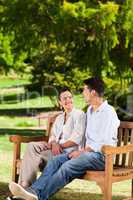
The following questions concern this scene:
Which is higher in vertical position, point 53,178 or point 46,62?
point 53,178

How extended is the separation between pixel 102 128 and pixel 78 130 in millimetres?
346

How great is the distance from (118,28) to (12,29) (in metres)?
→ 2.82

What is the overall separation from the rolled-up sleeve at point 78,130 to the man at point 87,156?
0.08m

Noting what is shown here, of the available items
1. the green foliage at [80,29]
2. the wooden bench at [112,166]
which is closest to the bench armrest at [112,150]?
the wooden bench at [112,166]

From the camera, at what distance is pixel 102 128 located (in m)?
6.68

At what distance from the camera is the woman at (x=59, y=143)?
682cm

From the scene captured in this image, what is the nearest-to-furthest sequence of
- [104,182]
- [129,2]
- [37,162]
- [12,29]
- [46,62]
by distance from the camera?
[104,182] < [37,162] < [129,2] < [12,29] < [46,62]

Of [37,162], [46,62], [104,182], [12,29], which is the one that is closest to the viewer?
[104,182]

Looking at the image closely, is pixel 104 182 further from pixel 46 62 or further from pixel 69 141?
pixel 46 62

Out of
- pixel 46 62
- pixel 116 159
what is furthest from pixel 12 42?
pixel 116 159

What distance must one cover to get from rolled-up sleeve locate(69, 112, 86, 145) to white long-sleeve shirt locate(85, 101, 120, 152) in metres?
0.13

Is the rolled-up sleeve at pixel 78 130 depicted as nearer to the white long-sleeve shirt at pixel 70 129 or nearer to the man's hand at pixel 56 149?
the white long-sleeve shirt at pixel 70 129

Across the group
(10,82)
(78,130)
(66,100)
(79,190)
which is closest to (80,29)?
(79,190)

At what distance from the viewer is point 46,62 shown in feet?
86.8
